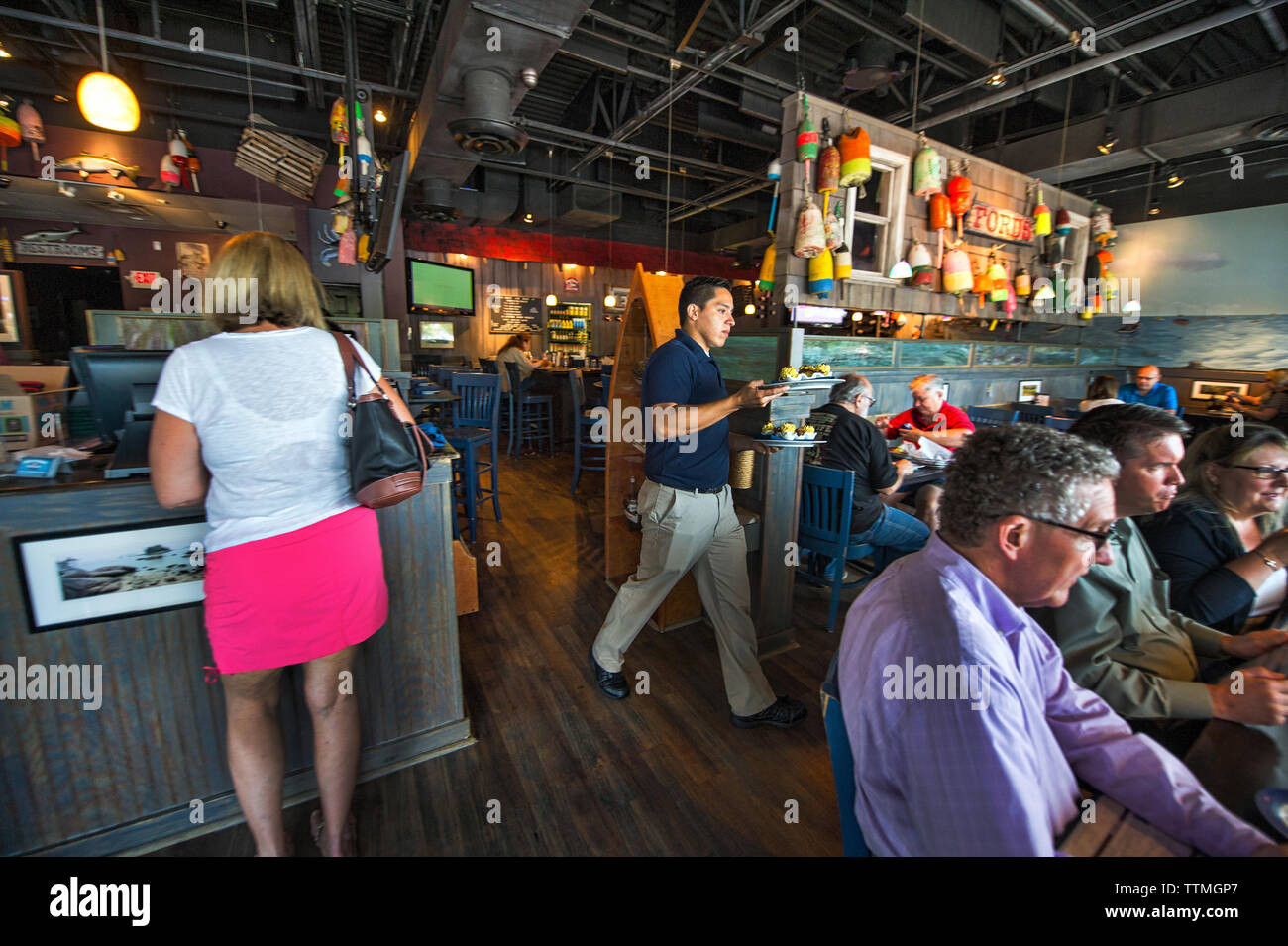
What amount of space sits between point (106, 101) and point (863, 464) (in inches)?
204

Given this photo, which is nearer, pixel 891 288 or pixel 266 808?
pixel 266 808

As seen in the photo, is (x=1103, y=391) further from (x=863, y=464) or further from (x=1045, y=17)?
(x=863, y=464)

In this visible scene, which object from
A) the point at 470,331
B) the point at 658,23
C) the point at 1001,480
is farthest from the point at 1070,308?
Result: the point at 470,331

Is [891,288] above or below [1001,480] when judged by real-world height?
above

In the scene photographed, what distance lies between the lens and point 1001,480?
104cm

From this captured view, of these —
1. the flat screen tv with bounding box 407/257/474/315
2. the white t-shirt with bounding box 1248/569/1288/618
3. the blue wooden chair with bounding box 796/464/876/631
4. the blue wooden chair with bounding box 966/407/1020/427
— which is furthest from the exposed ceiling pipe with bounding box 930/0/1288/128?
the flat screen tv with bounding box 407/257/474/315

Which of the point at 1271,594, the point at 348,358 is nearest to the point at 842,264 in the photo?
A: the point at 1271,594

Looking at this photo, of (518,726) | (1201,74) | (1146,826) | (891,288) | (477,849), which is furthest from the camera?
(1201,74)

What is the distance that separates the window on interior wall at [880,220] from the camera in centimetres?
438

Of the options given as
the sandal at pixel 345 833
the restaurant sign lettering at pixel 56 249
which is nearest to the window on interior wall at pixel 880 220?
the sandal at pixel 345 833

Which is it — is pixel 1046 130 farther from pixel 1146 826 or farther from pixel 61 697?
pixel 61 697

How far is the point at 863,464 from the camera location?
3027mm

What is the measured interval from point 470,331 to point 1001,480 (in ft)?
34.8

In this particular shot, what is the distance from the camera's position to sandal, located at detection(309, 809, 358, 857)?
161cm
